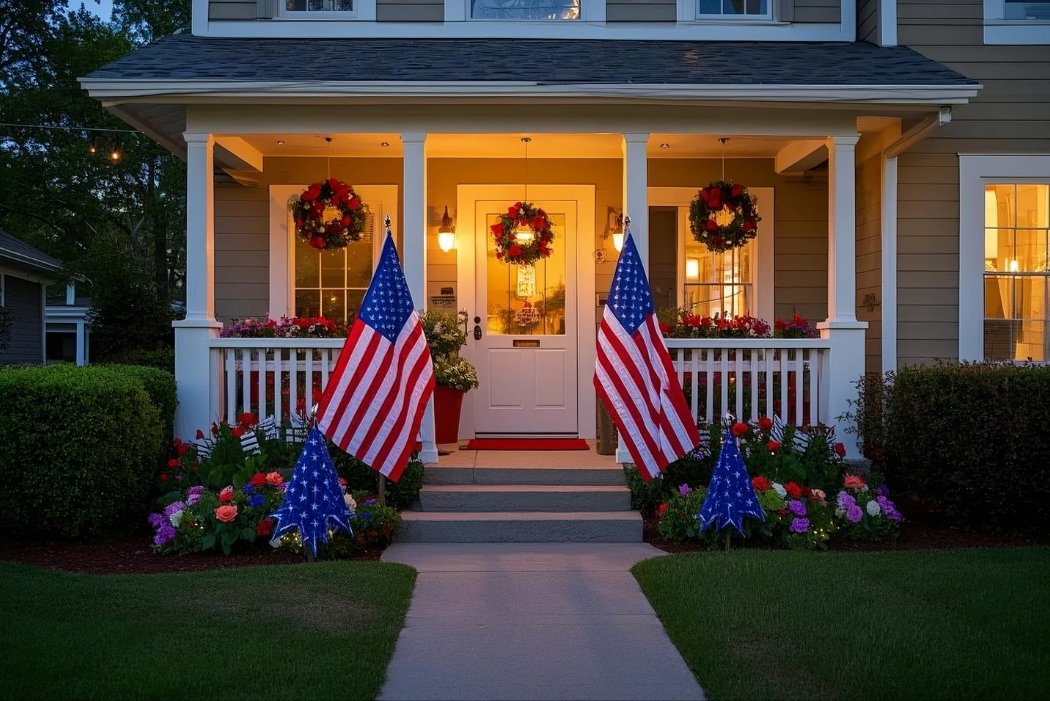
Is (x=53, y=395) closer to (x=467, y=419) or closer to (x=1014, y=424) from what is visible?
(x=467, y=419)

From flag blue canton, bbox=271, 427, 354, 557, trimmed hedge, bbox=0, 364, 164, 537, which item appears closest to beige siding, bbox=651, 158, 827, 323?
flag blue canton, bbox=271, 427, 354, 557

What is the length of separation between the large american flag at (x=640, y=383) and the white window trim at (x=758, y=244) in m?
2.55

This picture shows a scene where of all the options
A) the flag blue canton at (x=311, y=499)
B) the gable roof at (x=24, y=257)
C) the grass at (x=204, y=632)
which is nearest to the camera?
the grass at (x=204, y=632)

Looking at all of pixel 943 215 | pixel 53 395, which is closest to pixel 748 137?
pixel 943 215

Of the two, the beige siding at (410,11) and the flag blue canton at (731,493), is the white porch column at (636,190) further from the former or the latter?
the beige siding at (410,11)

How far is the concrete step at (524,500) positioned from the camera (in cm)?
723

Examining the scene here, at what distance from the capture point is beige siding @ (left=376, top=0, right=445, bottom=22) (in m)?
8.91

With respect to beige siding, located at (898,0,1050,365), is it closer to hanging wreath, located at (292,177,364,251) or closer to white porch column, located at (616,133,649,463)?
white porch column, located at (616,133,649,463)

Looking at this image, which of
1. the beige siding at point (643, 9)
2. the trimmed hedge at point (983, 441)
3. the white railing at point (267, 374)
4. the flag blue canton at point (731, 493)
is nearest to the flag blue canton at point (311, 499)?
the white railing at point (267, 374)

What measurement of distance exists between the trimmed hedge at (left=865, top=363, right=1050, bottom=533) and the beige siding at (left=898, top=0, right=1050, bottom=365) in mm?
1366

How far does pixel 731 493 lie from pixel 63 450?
166 inches

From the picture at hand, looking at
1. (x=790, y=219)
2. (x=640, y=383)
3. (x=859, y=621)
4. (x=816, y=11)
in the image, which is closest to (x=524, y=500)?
(x=640, y=383)

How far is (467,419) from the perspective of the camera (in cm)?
917

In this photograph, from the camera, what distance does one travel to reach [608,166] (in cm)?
934
